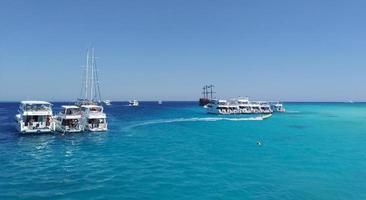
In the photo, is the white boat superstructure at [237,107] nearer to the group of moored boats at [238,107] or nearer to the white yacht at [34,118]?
the group of moored boats at [238,107]

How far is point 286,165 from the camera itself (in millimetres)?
35219

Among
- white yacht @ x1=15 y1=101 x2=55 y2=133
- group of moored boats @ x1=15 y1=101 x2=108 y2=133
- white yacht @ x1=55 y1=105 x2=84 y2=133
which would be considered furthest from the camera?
white yacht @ x1=55 y1=105 x2=84 y2=133

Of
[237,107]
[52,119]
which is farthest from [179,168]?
[237,107]

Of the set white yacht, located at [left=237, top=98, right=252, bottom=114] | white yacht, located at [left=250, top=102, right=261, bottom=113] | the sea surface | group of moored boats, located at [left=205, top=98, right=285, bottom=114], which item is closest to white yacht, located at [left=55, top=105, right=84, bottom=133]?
the sea surface

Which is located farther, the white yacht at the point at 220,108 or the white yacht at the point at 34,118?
the white yacht at the point at 220,108

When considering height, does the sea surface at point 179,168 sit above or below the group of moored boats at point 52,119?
below

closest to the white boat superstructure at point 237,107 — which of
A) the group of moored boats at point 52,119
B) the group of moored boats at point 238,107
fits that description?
the group of moored boats at point 238,107

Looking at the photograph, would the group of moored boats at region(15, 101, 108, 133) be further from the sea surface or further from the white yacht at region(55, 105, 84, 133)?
the sea surface

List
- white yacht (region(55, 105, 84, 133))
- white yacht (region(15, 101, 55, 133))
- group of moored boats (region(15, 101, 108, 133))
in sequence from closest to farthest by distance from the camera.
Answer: white yacht (region(15, 101, 55, 133)) → group of moored boats (region(15, 101, 108, 133)) → white yacht (region(55, 105, 84, 133))

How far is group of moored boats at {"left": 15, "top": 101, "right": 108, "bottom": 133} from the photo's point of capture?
57.0 metres

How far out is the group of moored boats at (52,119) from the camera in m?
57.0

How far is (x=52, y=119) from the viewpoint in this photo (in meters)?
60.7

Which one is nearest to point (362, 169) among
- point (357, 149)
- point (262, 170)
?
point (262, 170)

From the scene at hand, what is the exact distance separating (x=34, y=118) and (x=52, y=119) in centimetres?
319
